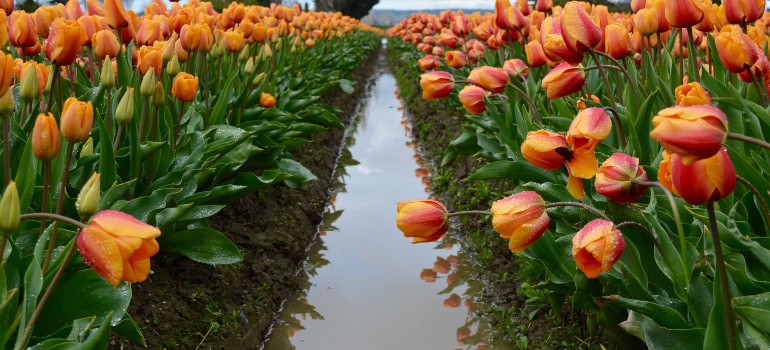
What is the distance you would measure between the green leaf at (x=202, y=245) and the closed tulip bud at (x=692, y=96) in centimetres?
175

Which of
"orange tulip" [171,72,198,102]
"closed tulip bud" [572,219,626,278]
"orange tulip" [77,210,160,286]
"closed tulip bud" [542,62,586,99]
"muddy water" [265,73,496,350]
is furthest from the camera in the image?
"muddy water" [265,73,496,350]

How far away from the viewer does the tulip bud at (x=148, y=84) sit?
263cm

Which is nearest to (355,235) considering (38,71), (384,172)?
(384,172)

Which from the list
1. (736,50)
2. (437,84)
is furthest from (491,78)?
(736,50)

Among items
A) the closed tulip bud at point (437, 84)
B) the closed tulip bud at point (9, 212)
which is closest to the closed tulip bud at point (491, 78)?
the closed tulip bud at point (437, 84)

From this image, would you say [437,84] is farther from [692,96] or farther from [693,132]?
[693,132]

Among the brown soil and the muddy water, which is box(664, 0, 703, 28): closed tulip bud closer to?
the muddy water

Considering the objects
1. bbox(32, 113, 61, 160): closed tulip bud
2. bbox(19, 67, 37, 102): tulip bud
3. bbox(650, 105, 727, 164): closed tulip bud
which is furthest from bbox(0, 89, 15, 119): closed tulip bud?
bbox(650, 105, 727, 164): closed tulip bud

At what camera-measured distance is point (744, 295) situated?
68.4 inches

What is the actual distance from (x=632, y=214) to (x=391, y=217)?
3228 mm

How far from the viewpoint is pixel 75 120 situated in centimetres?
179

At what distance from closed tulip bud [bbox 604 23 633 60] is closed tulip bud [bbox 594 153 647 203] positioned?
1.07 m

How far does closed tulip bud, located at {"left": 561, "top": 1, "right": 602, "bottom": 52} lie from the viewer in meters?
2.29

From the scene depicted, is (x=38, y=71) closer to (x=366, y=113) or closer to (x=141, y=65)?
(x=141, y=65)
